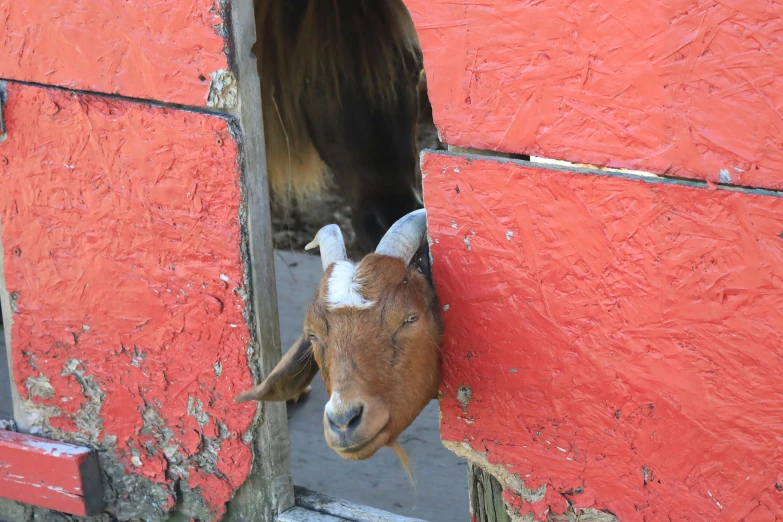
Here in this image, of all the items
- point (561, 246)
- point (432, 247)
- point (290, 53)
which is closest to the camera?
point (561, 246)

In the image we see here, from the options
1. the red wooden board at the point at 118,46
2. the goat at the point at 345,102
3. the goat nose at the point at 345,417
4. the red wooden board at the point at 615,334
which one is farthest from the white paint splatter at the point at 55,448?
the goat at the point at 345,102

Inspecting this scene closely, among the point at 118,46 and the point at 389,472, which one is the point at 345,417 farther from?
the point at 389,472

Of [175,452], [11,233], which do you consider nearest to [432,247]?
[175,452]

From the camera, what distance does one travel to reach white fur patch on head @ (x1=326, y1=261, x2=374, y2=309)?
2818mm

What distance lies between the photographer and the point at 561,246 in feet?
8.75

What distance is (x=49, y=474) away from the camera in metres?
3.91

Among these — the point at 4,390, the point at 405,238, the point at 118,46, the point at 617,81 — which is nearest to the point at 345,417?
the point at 405,238

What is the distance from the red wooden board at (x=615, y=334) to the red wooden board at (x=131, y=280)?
894 millimetres

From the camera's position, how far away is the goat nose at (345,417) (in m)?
2.64

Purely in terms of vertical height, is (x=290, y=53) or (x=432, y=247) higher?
(x=290, y=53)

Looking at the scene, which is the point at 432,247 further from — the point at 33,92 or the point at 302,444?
the point at 302,444

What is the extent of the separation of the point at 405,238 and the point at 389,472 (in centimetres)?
198

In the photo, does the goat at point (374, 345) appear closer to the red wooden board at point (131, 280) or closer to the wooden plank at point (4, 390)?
the red wooden board at point (131, 280)

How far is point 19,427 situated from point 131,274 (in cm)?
112
